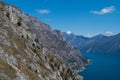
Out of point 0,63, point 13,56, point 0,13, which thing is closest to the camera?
point 0,63

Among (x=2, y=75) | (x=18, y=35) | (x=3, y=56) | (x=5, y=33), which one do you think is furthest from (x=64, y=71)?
(x=2, y=75)

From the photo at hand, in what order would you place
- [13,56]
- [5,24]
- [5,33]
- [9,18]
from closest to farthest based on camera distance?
[13,56]
[5,33]
[5,24]
[9,18]

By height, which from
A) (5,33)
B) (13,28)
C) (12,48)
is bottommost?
(12,48)

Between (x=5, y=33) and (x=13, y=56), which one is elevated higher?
(x=5, y=33)

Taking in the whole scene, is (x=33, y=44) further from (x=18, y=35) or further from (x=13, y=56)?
(x=13, y=56)

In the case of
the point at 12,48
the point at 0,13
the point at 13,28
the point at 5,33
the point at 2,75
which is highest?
the point at 0,13

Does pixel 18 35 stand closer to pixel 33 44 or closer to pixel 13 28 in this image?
pixel 13 28

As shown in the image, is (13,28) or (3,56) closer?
(3,56)

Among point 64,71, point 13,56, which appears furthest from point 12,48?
point 64,71

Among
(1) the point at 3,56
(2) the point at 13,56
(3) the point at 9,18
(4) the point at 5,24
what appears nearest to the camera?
(1) the point at 3,56
